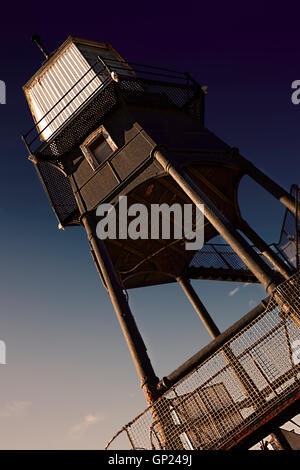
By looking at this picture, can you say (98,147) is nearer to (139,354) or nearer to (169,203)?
(169,203)

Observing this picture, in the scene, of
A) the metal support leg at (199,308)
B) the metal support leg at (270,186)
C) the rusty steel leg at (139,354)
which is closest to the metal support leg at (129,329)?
the rusty steel leg at (139,354)

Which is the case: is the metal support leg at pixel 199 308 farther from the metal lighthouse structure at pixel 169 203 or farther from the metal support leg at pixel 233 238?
the metal support leg at pixel 233 238

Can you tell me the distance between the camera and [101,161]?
10.8 metres

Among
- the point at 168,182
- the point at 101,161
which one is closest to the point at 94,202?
the point at 101,161

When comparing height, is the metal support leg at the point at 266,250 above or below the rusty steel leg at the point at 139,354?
above

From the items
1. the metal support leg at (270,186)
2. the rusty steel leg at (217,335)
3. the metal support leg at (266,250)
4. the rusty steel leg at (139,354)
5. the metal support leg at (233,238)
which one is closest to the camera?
the rusty steel leg at (217,335)

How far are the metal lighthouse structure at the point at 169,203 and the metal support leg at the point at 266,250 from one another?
0.04 meters

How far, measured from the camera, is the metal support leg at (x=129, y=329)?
6.79 m

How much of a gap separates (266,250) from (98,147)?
708 cm

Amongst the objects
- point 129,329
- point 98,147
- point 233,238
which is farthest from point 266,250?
point 98,147

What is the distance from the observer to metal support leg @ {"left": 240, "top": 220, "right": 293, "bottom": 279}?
1100 cm

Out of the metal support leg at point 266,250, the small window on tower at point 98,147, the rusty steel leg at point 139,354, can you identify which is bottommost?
the rusty steel leg at point 139,354
